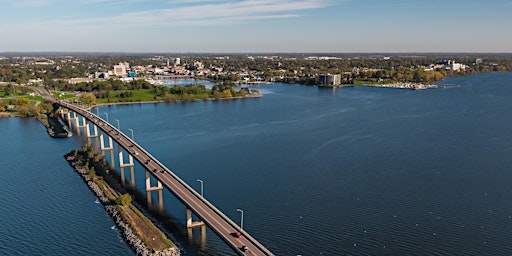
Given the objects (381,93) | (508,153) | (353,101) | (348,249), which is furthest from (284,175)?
(381,93)

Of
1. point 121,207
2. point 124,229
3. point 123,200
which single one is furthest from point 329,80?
point 124,229

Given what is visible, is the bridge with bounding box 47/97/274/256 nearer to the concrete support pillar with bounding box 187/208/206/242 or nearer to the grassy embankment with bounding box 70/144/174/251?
the concrete support pillar with bounding box 187/208/206/242

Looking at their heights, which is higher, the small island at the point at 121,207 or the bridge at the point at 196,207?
the bridge at the point at 196,207

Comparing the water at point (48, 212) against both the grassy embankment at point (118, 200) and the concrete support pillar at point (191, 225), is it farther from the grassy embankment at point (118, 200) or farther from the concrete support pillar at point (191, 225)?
the concrete support pillar at point (191, 225)

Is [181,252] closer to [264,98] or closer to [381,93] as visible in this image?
[264,98]

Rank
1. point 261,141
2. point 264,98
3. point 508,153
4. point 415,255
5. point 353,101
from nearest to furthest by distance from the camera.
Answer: point 415,255 < point 508,153 < point 261,141 < point 353,101 < point 264,98

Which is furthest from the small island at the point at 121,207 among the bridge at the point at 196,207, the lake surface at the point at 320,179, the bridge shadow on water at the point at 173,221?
the bridge at the point at 196,207

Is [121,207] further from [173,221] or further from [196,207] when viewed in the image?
[196,207]
